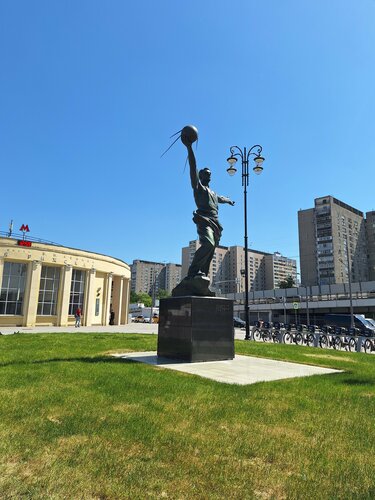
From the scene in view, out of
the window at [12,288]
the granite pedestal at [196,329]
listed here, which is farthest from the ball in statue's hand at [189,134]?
the window at [12,288]

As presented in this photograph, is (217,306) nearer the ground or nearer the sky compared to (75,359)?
nearer the sky

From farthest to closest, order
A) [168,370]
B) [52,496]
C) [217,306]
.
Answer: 1. [217,306]
2. [168,370]
3. [52,496]

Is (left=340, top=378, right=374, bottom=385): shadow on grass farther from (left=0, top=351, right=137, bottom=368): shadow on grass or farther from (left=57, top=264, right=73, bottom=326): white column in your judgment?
(left=57, top=264, right=73, bottom=326): white column

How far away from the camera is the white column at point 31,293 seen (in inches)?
1313

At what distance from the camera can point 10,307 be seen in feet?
109

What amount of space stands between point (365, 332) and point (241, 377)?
1676 centimetres

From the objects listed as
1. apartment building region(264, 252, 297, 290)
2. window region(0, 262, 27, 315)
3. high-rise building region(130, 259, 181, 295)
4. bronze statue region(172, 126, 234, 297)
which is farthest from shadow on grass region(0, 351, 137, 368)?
high-rise building region(130, 259, 181, 295)

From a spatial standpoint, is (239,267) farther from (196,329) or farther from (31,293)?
(196,329)

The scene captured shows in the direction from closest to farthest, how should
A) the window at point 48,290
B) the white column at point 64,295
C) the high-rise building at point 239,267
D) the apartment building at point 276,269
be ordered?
the window at point 48,290 → the white column at point 64,295 → the high-rise building at point 239,267 → the apartment building at point 276,269

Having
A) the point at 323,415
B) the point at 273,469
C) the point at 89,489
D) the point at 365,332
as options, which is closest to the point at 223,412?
the point at 323,415

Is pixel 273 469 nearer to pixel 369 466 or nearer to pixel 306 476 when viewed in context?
pixel 306 476

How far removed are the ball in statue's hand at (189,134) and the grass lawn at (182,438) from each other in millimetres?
6460

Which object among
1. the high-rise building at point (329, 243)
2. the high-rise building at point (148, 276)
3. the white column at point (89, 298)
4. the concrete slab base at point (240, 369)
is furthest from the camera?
the high-rise building at point (148, 276)

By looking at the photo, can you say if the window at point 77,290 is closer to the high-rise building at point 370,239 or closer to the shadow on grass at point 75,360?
the shadow on grass at point 75,360
